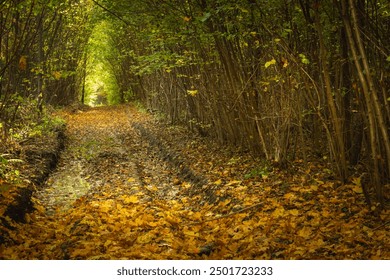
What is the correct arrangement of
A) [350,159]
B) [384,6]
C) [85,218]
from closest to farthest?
[384,6] < [85,218] < [350,159]

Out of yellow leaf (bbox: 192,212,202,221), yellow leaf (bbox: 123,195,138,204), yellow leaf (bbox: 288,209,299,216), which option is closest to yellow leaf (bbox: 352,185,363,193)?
yellow leaf (bbox: 288,209,299,216)

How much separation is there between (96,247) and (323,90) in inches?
160

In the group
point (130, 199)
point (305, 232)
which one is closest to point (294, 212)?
point (305, 232)

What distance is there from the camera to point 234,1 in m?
5.77

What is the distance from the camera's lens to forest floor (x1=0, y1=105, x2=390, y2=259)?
13.6ft

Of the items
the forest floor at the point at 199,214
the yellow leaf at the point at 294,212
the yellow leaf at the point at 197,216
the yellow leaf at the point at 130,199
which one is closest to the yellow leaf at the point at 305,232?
the forest floor at the point at 199,214

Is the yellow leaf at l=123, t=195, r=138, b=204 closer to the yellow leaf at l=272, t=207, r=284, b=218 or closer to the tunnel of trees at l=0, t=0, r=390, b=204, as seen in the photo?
the tunnel of trees at l=0, t=0, r=390, b=204

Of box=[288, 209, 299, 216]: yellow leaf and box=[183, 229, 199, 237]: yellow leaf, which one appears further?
box=[288, 209, 299, 216]: yellow leaf

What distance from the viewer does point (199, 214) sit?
586 centimetres

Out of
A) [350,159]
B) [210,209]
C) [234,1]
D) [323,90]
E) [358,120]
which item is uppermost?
[234,1]

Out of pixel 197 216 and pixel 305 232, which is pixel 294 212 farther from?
pixel 197 216

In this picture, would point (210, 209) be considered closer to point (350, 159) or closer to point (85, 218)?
point (85, 218)

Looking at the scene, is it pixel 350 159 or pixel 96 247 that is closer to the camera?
pixel 96 247

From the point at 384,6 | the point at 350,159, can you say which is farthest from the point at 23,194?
the point at 384,6
